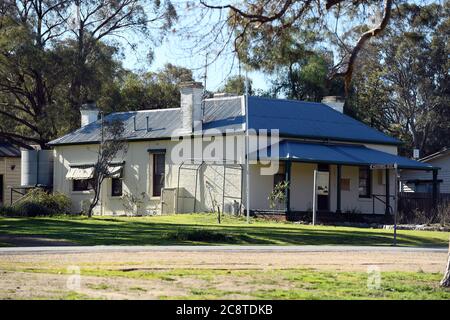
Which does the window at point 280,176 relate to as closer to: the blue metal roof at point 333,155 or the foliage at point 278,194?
the foliage at point 278,194

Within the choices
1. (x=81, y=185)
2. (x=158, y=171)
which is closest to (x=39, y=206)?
(x=158, y=171)

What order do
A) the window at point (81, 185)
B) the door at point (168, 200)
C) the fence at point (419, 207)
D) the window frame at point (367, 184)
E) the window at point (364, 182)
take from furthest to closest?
the window at point (81, 185)
the window at point (364, 182)
the window frame at point (367, 184)
the door at point (168, 200)
the fence at point (419, 207)

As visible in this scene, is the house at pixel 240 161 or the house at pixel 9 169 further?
the house at pixel 9 169

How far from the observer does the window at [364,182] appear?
43.5m

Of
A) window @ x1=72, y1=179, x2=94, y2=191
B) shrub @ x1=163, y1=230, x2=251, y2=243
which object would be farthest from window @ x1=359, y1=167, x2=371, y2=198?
shrub @ x1=163, y1=230, x2=251, y2=243

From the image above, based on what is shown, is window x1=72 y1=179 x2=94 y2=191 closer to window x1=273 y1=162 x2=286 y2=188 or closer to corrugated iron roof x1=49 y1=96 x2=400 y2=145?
corrugated iron roof x1=49 y1=96 x2=400 y2=145

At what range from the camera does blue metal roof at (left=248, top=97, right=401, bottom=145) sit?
40.9 meters

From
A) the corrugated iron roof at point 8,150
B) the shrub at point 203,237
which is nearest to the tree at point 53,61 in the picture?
the corrugated iron roof at point 8,150

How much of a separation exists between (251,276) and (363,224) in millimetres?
22525

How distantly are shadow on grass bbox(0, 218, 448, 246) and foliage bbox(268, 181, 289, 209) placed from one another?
22.7ft

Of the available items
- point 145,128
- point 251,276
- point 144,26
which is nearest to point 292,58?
point 251,276

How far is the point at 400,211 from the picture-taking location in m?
40.8

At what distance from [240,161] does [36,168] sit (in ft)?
42.8

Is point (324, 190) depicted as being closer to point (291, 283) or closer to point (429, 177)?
point (429, 177)
